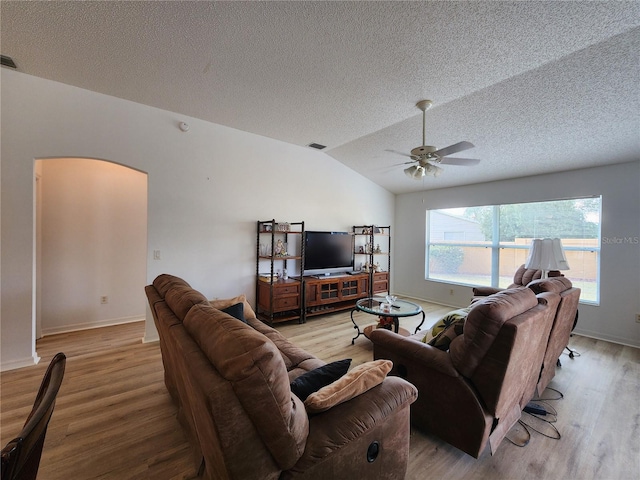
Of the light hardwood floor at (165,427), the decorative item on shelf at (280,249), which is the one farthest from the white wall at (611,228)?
the decorative item on shelf at (280,249)

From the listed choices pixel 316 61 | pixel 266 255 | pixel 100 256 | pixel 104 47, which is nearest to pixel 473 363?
pixel 316 61

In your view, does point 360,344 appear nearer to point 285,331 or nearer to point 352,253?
point 285,331

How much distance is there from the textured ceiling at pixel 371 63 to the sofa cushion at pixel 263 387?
6.83 ft

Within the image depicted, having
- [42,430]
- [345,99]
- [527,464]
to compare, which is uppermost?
[345,99]

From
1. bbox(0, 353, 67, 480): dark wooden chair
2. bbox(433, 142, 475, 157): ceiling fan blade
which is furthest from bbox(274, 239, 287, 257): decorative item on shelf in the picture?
bbox(0, 353, 67, 480): dark wooden chair

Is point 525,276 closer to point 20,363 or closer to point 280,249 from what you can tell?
point 280,249

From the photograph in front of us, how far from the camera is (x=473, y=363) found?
1601 millimetres

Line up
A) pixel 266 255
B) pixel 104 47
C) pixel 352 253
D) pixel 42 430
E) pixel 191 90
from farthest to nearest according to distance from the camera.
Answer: pixel 352 253 → pixel 266 255 → pixel 191 90 → pixel 104 47 → pixel 42 430

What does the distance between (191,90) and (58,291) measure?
3.17 m

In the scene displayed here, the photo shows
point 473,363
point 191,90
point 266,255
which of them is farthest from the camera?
point 266,255

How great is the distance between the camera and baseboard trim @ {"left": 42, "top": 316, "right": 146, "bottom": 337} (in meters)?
3.55

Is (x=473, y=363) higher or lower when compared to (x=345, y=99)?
lower

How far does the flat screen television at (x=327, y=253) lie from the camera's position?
4547 millimetres

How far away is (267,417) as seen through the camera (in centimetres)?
93
